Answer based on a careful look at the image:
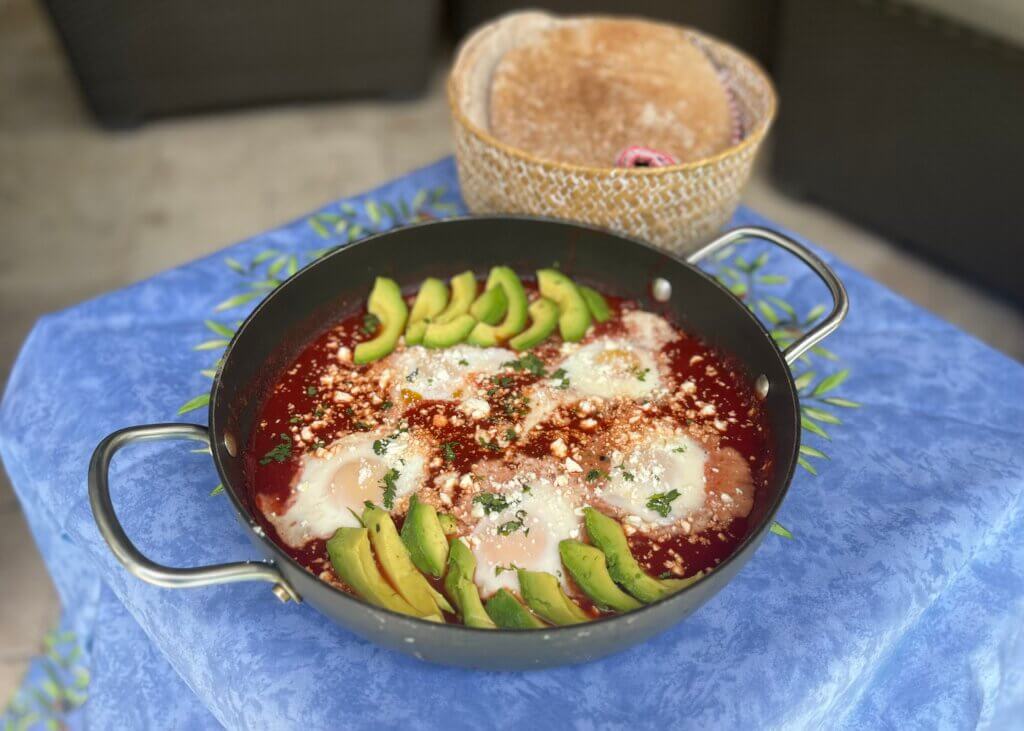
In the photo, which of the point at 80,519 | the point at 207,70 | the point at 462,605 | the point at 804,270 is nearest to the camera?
the point at 462,605

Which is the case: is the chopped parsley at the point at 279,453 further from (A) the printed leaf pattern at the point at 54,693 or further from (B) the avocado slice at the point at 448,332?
(A) the printed leaf pattern at the point at 54,693

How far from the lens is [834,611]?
3.67 ft

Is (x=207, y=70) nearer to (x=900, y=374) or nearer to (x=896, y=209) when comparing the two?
(x=896, y=209)

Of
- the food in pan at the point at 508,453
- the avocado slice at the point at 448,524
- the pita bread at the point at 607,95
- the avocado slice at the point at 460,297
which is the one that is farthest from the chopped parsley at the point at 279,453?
the pita bread at the point at 607,95

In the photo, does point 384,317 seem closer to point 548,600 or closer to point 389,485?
point 389,485

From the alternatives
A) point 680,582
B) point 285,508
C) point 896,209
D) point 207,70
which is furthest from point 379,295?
point 207,70

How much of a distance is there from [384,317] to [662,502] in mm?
569

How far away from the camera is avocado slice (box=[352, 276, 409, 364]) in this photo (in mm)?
1400

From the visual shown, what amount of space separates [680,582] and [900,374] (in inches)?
26.9

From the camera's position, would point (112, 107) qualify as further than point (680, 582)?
Yes

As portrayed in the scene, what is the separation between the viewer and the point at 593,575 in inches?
41.5

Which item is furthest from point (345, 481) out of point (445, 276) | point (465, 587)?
point (445, 276)

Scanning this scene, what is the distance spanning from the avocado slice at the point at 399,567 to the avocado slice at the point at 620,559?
0.21m

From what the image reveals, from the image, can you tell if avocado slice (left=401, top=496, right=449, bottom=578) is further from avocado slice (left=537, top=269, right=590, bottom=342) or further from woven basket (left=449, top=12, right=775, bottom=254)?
woven basket (left=449, top=12, right=775, bottom=254)
